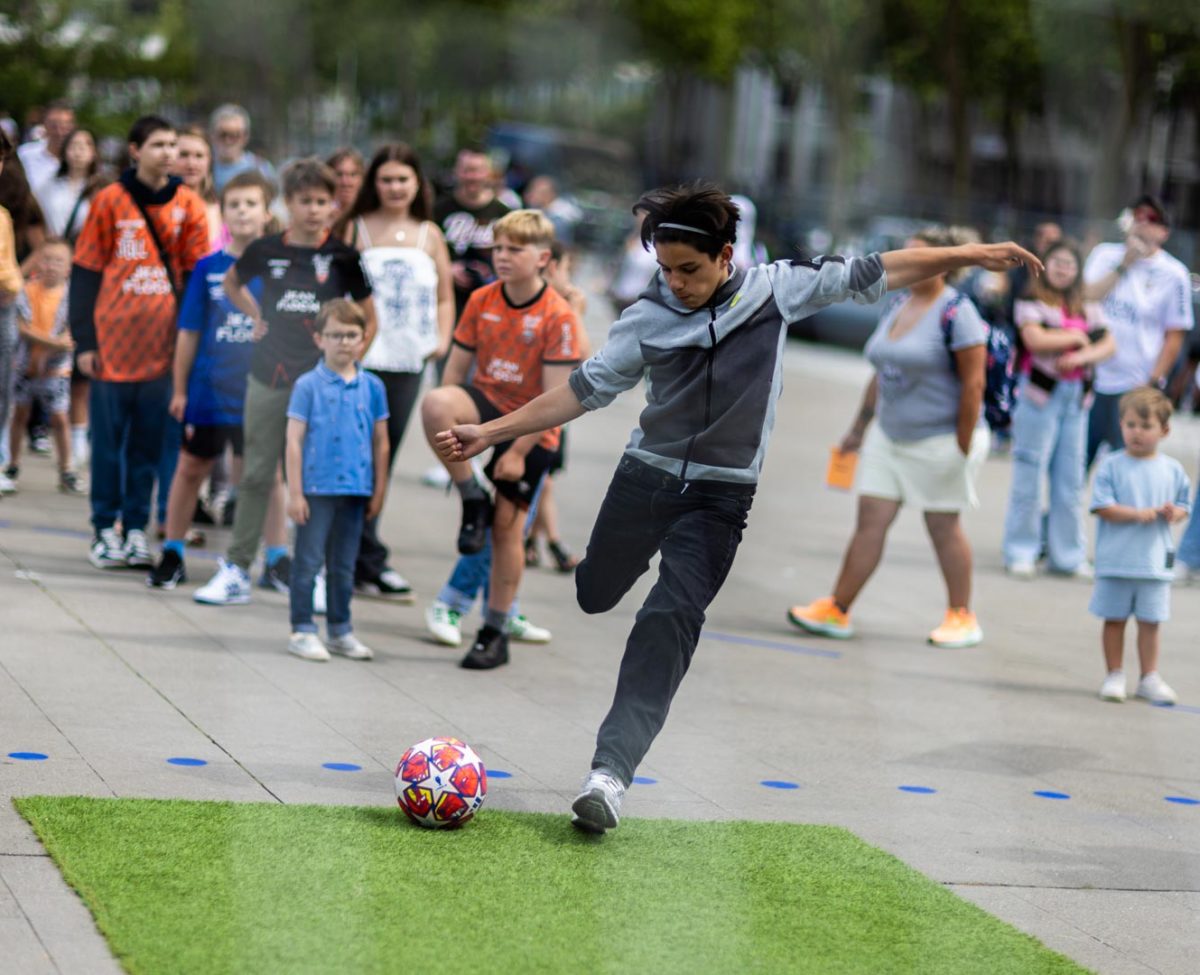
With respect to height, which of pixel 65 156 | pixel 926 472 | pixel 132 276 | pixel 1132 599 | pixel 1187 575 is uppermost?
pixel 65 156

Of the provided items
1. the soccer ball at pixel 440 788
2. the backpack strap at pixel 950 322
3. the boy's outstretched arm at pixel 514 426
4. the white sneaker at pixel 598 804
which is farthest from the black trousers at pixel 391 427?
the white sneaker at pixel 598 804

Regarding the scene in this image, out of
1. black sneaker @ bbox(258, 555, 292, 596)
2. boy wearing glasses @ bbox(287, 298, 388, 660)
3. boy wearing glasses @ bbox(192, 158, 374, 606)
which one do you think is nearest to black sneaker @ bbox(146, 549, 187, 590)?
boy wearing glasses @ bbox(192, 158, 374, 606)

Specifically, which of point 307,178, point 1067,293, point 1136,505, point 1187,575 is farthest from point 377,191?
point 1187,575

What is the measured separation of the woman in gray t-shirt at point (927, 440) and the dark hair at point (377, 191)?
213cm

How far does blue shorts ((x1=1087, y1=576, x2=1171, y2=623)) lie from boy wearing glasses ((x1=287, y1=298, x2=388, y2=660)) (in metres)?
2.99

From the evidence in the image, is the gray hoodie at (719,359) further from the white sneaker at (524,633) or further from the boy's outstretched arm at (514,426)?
the white sneaker at (524,633)

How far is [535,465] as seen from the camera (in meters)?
7.30

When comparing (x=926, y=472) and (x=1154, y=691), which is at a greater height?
(x=926, y=472)

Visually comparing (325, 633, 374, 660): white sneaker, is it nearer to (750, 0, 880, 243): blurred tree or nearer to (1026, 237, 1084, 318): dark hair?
(1026, 237, 1084, 318): dark hair

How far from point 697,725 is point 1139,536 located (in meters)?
2.18

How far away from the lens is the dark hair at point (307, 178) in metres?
7.61

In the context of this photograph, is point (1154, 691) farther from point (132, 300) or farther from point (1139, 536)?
point (132, 300)

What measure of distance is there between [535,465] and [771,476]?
6.93m

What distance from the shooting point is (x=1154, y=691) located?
7.91 m
